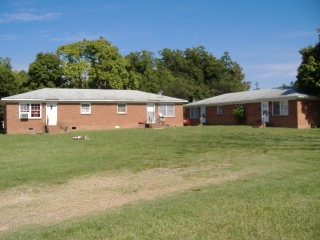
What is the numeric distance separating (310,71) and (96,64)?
115 feet

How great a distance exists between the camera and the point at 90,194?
870 cm

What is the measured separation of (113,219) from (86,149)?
→ 11187 millimetres

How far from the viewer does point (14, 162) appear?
13.5 meters

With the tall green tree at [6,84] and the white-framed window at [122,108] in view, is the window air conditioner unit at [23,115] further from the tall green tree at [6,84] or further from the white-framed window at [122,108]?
the tall green tree at [6,84]

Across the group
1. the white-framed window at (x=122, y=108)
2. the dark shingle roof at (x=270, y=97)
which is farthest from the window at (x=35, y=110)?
the dark shingle roof at (x=270, y=97)

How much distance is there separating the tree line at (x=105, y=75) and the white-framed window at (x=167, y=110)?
20690mm

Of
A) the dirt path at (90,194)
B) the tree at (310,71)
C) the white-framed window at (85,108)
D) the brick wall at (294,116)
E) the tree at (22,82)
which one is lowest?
the dirt path at (90,194)

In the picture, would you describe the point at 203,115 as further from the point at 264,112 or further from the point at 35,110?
the point at 35,110

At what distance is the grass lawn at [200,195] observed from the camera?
559 cm

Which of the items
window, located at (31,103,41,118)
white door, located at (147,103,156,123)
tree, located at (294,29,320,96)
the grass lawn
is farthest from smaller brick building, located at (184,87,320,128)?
window, located at (31,103,41,118)

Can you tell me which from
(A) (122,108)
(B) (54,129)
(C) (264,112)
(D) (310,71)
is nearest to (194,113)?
(C) (264,112)

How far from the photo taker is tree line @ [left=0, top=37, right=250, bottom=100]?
5616 centimetres

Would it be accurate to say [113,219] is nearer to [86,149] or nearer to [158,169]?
[158,169]

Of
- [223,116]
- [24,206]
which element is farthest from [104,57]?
[24,206]
